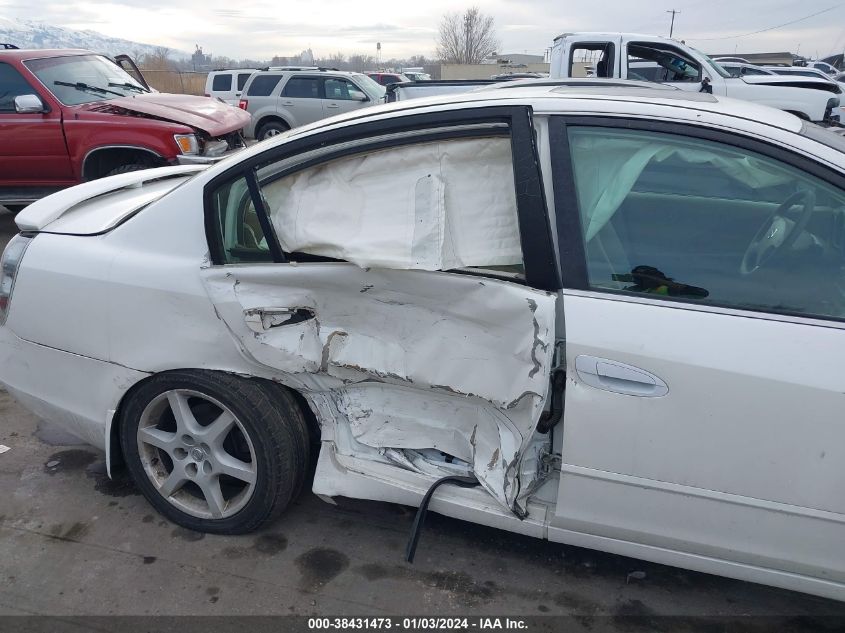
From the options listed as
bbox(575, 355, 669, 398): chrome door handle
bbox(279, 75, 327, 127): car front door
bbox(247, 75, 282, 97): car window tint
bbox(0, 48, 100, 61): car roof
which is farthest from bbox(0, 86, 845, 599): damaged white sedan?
bbox(247, 75, 282, 97): car window tint

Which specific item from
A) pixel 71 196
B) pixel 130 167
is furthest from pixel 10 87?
pixel 71 196

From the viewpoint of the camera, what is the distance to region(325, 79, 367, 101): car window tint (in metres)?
15.2

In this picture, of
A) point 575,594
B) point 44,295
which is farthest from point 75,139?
point 575,594

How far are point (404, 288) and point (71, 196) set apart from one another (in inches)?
75.6

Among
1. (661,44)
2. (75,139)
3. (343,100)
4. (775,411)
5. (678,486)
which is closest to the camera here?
(775,411)

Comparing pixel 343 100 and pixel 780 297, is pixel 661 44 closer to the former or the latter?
pixel 343 100

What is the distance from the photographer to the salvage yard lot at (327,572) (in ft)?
7.84

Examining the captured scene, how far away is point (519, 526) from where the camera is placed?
2314 mm

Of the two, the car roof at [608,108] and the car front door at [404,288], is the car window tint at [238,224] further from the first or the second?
the car roof at [608,108]

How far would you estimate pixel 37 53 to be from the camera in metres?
7.31

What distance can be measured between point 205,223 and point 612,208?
148cm

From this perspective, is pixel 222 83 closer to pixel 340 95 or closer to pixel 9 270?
pixel 340 95

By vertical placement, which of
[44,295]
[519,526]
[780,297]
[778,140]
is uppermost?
[778,140]

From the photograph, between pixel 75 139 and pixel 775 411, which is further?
pixel 75 139
